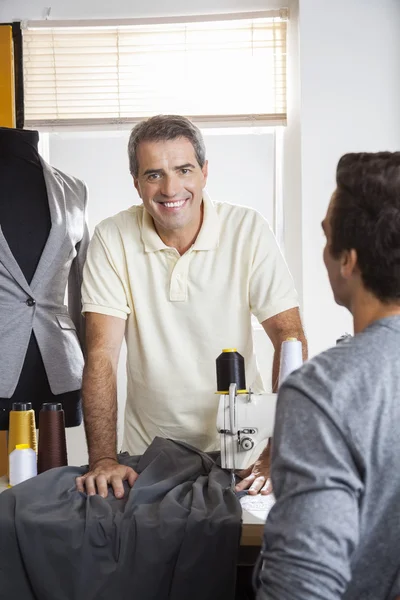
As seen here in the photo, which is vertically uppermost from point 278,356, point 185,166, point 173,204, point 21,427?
point 185,166

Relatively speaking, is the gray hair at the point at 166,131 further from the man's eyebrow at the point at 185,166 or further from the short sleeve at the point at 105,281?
the short sleeve at the point at 105,281

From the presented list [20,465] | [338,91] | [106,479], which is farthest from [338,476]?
[338,91]

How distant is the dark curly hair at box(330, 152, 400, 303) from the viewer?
3.55ft

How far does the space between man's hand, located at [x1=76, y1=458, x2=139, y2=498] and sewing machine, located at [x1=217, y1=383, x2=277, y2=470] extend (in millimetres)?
232

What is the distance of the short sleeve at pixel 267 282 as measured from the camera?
91.8 inches

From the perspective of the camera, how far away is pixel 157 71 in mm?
3902

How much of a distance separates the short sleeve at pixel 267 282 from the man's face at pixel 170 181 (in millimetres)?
220

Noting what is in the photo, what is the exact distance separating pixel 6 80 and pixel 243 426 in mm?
2691

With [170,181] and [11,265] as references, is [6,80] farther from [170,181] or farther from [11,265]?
[170,181]

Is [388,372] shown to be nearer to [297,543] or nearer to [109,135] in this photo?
[297,543]

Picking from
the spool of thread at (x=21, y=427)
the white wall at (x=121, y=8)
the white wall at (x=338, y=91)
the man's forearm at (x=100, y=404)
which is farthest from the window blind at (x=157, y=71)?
the spool of thread at (x=21, y=427)

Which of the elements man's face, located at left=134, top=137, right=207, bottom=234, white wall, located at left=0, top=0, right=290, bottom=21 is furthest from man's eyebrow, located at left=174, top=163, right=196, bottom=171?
white wall, located at left=0, top=0, right=290, bottom=21

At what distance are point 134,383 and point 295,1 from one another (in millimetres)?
2257

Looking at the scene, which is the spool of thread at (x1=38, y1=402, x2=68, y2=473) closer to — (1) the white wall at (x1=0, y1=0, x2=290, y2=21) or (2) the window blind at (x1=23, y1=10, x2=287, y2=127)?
(2) the window blind at (x1=23, y1=10, x2=287, y2=127)
